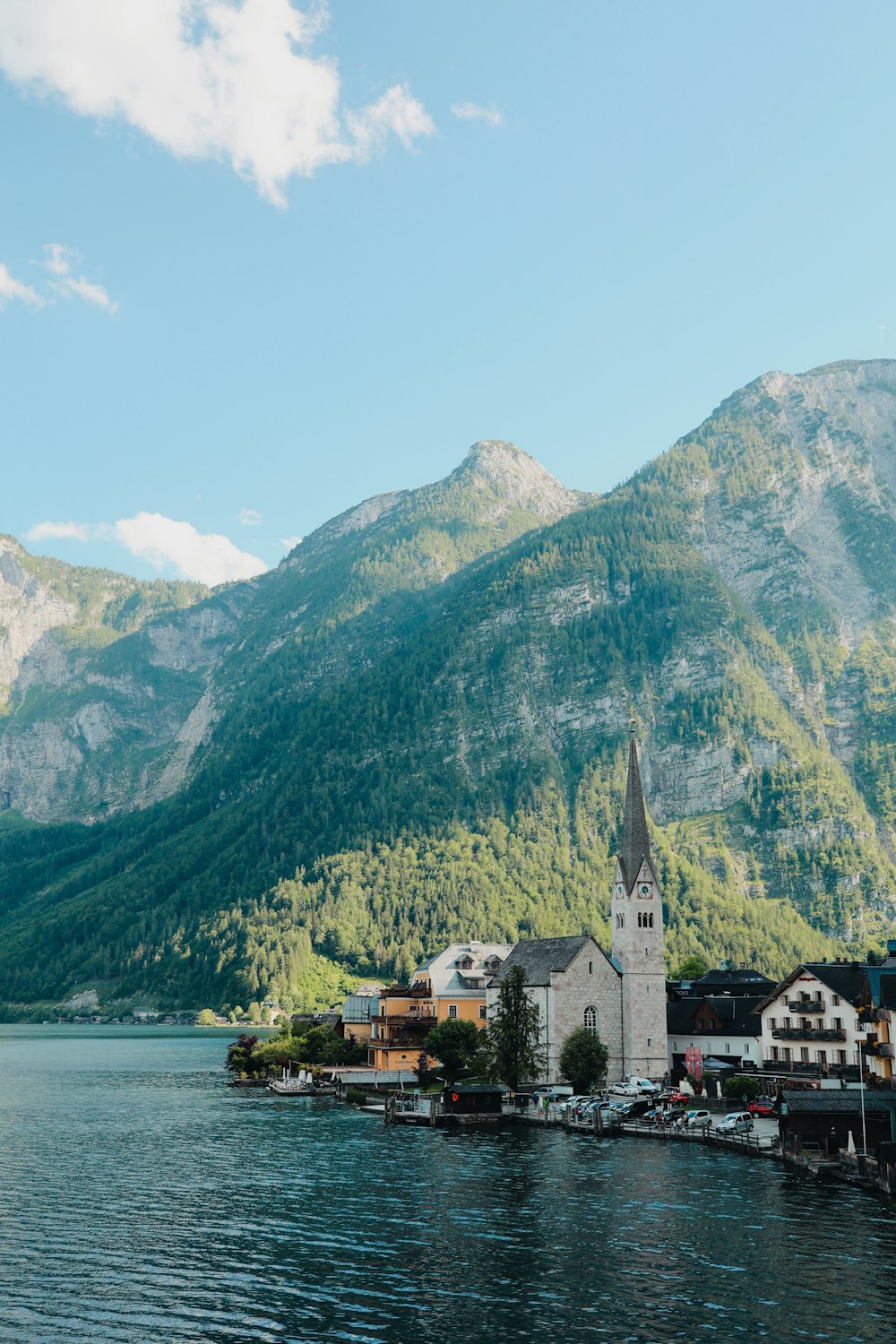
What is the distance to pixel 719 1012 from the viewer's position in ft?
463

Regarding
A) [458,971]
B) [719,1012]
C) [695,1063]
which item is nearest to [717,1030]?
[719,1012]

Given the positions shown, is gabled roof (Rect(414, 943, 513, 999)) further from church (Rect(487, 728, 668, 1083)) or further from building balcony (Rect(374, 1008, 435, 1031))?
church (Rect(487, 728, 668, 1083))

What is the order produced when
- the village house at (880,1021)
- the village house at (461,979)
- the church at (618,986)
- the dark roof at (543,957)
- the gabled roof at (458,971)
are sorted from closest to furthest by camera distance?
the village house at (880,1021) → the church at (618,986) → the dark roof at (543,957) → the village house at (461,979) → the gabled roof at (458,971)

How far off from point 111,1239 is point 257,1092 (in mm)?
91144

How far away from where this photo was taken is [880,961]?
142 metres

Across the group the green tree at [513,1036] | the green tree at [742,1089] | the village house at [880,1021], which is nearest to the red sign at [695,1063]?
the green tree at [742,1089]

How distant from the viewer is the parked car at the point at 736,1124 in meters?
98.9

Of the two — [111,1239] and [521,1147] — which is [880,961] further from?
[111,1239]

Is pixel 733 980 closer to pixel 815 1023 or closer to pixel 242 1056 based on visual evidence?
pixel 815 1023

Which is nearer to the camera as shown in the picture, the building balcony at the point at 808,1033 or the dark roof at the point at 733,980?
the building balcony at the point at 808,1033

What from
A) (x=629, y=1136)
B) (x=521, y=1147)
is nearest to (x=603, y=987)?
(x=629, y=1136)

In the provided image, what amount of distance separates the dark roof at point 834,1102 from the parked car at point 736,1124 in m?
8.40

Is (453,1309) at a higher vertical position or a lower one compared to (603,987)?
lower

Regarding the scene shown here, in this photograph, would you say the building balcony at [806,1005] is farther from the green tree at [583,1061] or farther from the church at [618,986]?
the green tree at [583,1061]
